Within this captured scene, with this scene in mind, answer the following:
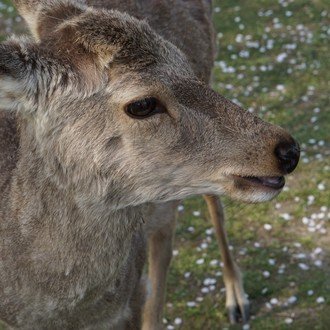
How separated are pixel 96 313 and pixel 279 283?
256 cm

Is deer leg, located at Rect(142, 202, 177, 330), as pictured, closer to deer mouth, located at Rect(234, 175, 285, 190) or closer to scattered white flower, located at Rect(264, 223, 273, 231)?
scattered white flower, located at Rect(264, 223, 273, 231)

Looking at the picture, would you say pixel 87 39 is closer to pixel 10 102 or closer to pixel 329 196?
pixel 10 102

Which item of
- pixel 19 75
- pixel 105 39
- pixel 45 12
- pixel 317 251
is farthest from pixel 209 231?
pixel 19 75

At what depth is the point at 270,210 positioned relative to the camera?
700cm

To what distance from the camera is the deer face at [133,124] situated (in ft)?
11.4

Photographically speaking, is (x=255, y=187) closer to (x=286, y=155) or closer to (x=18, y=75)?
(x=286, y=155)

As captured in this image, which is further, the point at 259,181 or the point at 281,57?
the point at 281,57

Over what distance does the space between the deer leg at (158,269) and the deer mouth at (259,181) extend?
6.00 ft

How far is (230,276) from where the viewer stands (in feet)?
20.1

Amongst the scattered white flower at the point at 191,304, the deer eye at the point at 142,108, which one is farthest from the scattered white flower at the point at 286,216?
the deer eye at the point at 142,108

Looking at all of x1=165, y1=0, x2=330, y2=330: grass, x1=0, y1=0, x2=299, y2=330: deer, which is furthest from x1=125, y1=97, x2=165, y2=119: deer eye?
x1=165, y1=0, x2=330, y2=330: grass

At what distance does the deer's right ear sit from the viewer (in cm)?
330

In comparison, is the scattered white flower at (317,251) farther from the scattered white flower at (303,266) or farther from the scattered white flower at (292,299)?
the scattered white flower at (292,299)

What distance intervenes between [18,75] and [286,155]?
4.12 ft
